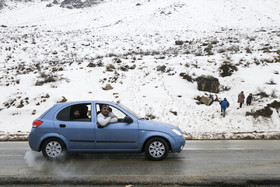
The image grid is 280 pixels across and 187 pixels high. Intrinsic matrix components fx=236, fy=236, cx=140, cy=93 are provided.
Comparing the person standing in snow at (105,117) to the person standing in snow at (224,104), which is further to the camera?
the person standing in snow at (224,104)

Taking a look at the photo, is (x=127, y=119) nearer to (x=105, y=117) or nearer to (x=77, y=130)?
(x=105, y=117)

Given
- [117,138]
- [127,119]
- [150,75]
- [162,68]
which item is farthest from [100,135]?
[162,68]

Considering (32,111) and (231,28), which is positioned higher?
(231,28)

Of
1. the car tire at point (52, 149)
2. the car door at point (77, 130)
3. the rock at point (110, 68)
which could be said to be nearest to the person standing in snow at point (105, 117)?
the car door at point (77, 130)

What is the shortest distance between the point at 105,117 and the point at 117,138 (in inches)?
26.3

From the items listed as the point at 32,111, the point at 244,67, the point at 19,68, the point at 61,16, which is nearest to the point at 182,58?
the point at 244,67

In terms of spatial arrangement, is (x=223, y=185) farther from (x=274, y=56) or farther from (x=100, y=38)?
(x=100, y=38)

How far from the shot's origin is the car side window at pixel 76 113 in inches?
257

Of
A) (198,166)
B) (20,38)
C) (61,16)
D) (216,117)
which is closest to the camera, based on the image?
(198,166)

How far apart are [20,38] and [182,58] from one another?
102 ft

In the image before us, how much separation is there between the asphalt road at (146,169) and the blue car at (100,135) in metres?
0.34

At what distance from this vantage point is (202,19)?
53219 millimetres

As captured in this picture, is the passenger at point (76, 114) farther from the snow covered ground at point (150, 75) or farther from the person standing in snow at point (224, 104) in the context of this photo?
the person standing in snow at point (224, 104)

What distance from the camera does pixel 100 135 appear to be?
6309 mm
